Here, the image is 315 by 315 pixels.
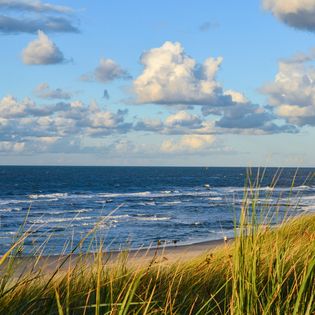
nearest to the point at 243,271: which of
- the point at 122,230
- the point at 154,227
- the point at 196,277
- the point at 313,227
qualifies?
the point at 196,277

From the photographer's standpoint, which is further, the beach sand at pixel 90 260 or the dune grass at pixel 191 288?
the beach sand at pixel 90 260

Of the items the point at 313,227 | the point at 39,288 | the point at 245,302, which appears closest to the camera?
the point at 245,302

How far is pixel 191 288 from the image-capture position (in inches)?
196

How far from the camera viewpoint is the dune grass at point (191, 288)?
12.1 feet

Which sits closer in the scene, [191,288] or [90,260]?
[191,288]

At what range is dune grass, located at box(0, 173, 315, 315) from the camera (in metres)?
3.68

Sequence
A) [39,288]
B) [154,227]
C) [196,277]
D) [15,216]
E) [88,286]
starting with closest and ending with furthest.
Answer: [39,288], [88,286], [196,277], [154,227], [15,216]

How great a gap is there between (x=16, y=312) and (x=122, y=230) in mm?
23369

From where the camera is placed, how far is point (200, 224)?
3034cm

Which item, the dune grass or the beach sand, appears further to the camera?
the beach sand

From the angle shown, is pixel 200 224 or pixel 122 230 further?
pixel 200 224

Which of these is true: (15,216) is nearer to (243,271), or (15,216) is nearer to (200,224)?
(200,224)

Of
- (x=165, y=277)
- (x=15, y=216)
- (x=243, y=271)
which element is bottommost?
(x=15, y=216)

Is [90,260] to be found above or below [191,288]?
below
